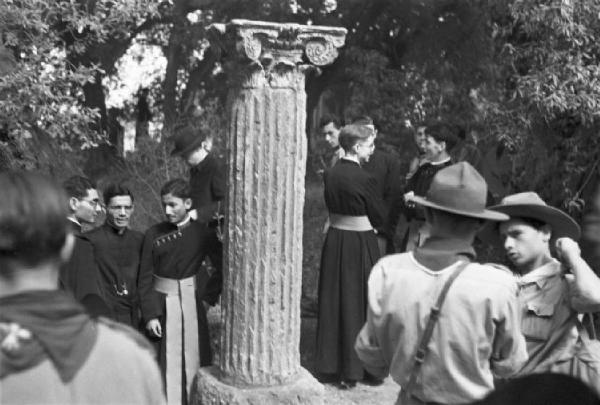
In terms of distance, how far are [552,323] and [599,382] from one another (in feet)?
0.98

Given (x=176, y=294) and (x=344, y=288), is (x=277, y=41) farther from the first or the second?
(x=344, y=288)

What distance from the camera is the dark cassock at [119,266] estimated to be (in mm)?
7168

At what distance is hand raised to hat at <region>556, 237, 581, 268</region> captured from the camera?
14.2ft

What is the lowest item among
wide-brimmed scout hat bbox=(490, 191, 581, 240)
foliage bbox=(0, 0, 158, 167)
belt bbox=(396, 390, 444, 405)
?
belt bbox=(396, 390, 444, 405)

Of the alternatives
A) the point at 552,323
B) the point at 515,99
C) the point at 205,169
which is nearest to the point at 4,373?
the point at 552,323

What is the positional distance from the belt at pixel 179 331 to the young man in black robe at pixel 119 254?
21cm

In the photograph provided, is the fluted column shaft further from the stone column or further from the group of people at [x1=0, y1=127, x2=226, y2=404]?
the group of people at [x1=0, y1=127, x2=226, y2=404]

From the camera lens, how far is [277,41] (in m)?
6.51

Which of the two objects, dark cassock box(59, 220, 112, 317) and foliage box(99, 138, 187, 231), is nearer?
dark cassock box(59, 220, 112, 317)

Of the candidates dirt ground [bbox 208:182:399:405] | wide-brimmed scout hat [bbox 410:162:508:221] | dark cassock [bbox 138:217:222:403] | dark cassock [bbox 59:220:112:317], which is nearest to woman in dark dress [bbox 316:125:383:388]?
dirt ground [bbox 208:182:399:405]

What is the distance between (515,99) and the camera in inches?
382

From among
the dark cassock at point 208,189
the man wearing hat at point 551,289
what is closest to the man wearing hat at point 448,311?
the man wearing hat at point 551,289

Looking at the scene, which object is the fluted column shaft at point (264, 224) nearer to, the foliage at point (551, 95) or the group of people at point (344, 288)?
the group of people at point (344, 288)

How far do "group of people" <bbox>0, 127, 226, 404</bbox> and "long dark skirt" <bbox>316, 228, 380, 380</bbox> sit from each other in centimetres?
117
